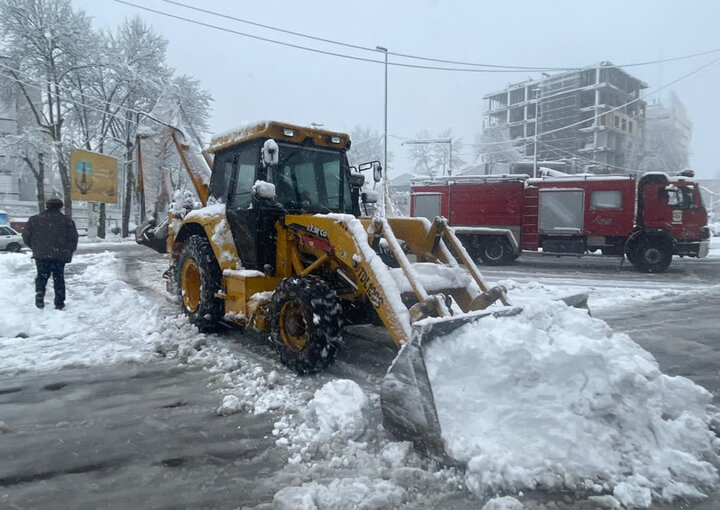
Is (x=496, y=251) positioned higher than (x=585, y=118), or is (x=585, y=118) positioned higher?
(x=585, y=118)

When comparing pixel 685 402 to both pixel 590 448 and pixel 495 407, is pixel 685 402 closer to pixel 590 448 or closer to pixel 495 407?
pixel 590 448

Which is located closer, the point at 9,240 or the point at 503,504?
the point at 503,504

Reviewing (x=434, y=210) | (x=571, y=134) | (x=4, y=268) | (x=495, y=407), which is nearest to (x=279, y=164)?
(x=495, y=407)

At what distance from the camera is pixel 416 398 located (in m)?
3.26

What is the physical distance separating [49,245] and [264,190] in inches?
162

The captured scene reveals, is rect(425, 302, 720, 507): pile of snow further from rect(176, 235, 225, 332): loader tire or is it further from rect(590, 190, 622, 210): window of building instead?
rect(590, 190, 622, 210): window of building

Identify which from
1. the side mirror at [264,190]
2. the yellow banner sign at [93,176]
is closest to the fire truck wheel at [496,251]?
the side mirror at [264,190]

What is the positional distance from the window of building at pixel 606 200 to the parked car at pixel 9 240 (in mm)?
20925

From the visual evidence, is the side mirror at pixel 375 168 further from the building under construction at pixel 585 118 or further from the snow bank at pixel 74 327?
the building under construction at pixel 585 118

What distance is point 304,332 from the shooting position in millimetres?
4824

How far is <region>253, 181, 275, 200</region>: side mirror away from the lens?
5051mm

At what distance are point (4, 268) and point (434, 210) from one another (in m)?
13.1

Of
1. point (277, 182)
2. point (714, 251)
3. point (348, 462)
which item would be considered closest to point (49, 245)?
point (277, 182)

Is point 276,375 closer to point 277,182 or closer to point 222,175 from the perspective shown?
point 277,182
